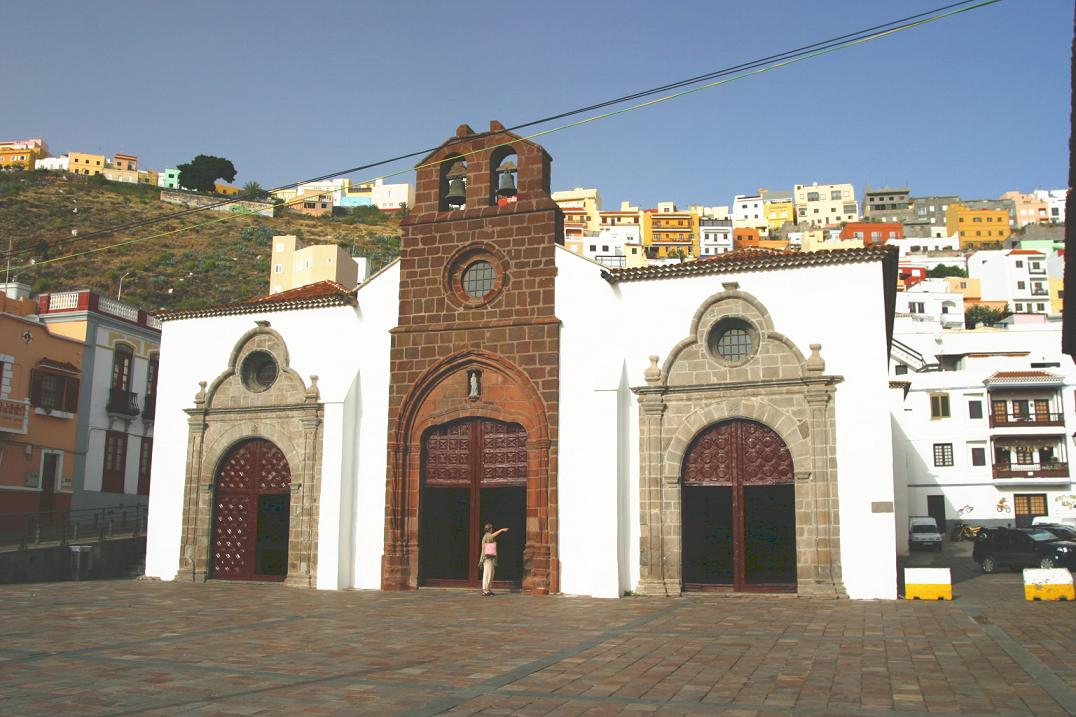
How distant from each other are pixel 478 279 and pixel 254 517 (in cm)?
833

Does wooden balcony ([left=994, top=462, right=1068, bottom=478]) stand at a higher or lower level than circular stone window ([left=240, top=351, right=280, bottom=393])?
lower

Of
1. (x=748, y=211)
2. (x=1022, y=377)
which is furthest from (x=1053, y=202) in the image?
(x=1022, y=377)

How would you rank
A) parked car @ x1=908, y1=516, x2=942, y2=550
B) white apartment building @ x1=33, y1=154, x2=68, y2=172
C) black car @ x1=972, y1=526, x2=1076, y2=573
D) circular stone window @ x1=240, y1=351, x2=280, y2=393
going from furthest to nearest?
1. white apartment building @ x1=33, y1=154, x2=68, y2=172
2. parked car @ x1=908, y1=516, x2=942, y2=550
3. black car @ x1=972, y1=526, x2=1076, y2=573
4. circular stone window @ x1=240, y1=351, x2=280, y2=393

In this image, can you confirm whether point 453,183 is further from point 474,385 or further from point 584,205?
point 584,205

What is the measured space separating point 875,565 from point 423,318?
11.6 meters

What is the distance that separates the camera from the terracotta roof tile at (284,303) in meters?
23.3

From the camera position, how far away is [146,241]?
98188 mm

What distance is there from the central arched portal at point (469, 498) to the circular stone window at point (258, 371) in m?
4.96

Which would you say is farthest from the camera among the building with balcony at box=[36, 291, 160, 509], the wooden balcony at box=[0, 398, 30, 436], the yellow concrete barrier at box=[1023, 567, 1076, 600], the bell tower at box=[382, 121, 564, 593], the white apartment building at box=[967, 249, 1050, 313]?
the white apartment building at box=[967, 249, 1050, 313]

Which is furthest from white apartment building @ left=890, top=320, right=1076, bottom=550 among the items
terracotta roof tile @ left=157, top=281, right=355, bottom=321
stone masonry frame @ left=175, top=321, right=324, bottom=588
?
stone masonry frame @ left=175, top=321, right=324, bottom=588

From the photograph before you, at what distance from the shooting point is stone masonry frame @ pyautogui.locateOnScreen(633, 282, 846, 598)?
18.8 meters

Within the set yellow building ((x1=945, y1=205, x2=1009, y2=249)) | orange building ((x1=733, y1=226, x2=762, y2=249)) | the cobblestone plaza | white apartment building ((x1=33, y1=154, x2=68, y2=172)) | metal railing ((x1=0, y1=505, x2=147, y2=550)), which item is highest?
white apartment building ((x1=33, y1=154, x2=68, y2=172))

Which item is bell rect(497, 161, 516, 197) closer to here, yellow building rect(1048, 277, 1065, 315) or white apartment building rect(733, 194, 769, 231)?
yellow building rect(1048, 277, 1065, 315)

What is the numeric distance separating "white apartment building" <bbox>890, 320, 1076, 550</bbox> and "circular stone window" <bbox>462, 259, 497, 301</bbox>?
30207 millimetres
